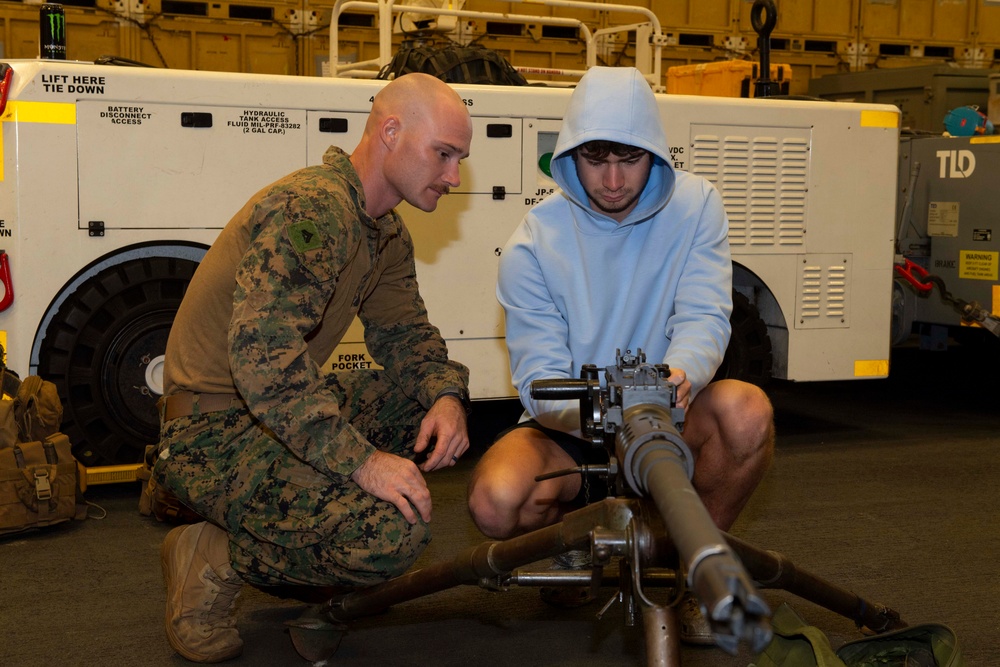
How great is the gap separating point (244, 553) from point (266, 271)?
2.33 feet

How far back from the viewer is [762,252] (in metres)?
5.39

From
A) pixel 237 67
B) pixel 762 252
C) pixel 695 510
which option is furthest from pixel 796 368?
pixel 237 67

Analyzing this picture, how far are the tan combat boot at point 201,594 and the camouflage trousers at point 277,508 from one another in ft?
0.28

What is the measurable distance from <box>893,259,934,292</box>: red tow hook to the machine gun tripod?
4.08 m

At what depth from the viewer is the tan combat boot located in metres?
2.72

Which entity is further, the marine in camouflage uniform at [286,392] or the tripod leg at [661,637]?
the marine in camouflage uniform at [286,392]

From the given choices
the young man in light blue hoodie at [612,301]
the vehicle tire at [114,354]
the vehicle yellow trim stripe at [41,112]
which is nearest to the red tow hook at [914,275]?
the young man in light blue hoodie at [612,301]

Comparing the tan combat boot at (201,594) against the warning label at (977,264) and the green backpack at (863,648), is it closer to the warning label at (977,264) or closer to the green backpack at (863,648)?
the green backpack at (863,648)

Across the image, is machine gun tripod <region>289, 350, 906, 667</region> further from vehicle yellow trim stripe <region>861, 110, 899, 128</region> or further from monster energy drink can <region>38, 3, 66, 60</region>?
vehicle yellow trim stripe <region>861, 110, 899, 128</region>

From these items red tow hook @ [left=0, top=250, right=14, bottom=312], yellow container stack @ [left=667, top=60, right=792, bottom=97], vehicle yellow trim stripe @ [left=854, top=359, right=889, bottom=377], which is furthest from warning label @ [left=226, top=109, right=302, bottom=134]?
vehicle yellow trim stripe @ [left=854, top=359, right=889, bottom=377]

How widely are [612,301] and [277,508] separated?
103 cm

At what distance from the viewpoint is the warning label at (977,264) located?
6.30m

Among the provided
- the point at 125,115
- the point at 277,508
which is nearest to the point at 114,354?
the point at 125,115

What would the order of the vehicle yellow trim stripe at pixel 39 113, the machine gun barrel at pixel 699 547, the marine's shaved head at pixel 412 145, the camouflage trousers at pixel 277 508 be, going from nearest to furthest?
the machine gun barrel at pixel 699 547 → the camouflage trousers at pixel 277 508 → the marine's shaved head at pixel 412 145 → the vehicle yellow trim stripe at pixel 39 113
